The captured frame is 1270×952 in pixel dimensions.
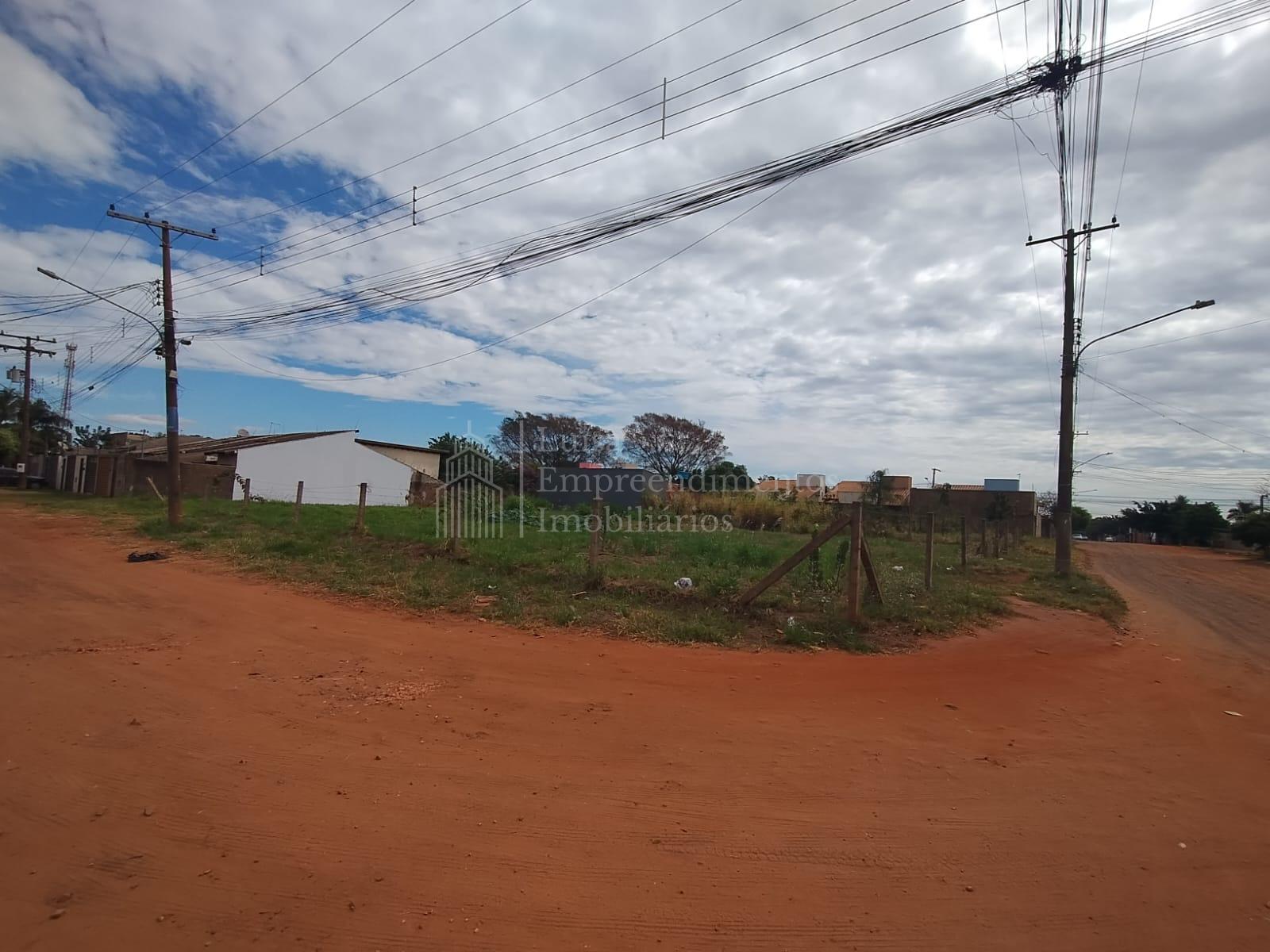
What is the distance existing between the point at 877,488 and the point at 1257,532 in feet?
49.6

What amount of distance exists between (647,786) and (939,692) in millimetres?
3183

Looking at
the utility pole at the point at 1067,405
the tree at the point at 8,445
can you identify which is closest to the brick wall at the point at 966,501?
the utility pole at the point at 1067,405

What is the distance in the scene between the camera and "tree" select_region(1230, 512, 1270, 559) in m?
26.8

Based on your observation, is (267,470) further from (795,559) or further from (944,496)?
(944,496)

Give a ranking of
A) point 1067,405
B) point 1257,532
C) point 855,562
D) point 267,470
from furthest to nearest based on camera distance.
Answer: point 267,470 → point 1257,532 → point 1067,405 → point 855,562

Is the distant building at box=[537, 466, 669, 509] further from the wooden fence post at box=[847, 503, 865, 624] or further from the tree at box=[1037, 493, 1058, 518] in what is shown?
the tree at box=[1037, 493, 1058, 518]

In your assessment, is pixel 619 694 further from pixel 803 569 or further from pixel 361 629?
pixel 803 569

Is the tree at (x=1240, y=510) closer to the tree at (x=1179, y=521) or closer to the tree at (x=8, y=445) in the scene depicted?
the tree at (x=1179, y=521)

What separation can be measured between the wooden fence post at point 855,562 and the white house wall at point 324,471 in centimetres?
3116

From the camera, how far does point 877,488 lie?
119 feet

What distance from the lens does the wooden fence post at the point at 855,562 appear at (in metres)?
7.28

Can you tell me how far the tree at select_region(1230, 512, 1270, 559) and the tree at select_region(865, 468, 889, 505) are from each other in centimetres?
1430

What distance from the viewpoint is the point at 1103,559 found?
2617cm

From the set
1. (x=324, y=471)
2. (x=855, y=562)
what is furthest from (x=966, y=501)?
(x=855, y=562)
